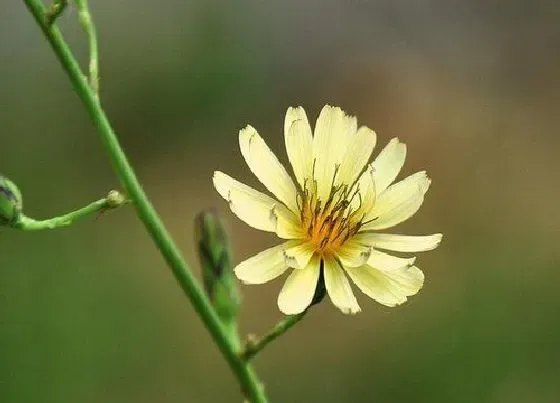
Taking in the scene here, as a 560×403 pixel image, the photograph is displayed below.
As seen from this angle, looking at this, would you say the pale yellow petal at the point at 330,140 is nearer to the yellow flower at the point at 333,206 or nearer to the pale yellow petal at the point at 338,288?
the yellow flower at the point at 333,206

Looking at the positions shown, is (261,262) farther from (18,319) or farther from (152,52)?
(152,52)

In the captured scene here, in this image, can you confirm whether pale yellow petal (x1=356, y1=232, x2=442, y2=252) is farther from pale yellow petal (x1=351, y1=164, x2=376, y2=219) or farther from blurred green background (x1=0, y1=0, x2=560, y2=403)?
blurred green background (x1=0, y1=0, x2=560, y2=403)

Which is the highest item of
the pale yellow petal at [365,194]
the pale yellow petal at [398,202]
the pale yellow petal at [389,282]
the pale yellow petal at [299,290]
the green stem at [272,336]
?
the pale yellow petal at [365,194]

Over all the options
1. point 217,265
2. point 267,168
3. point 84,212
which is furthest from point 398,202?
point 84,212

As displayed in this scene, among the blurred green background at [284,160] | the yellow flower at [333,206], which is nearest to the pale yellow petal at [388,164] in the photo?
the yellow flower at [333,206]

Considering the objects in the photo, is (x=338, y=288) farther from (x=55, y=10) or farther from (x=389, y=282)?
(x=55, y=10)

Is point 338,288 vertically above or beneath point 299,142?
beneath

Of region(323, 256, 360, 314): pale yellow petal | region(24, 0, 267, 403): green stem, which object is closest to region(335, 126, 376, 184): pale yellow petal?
region(323, 256, 360, 314): pale yellow petal
